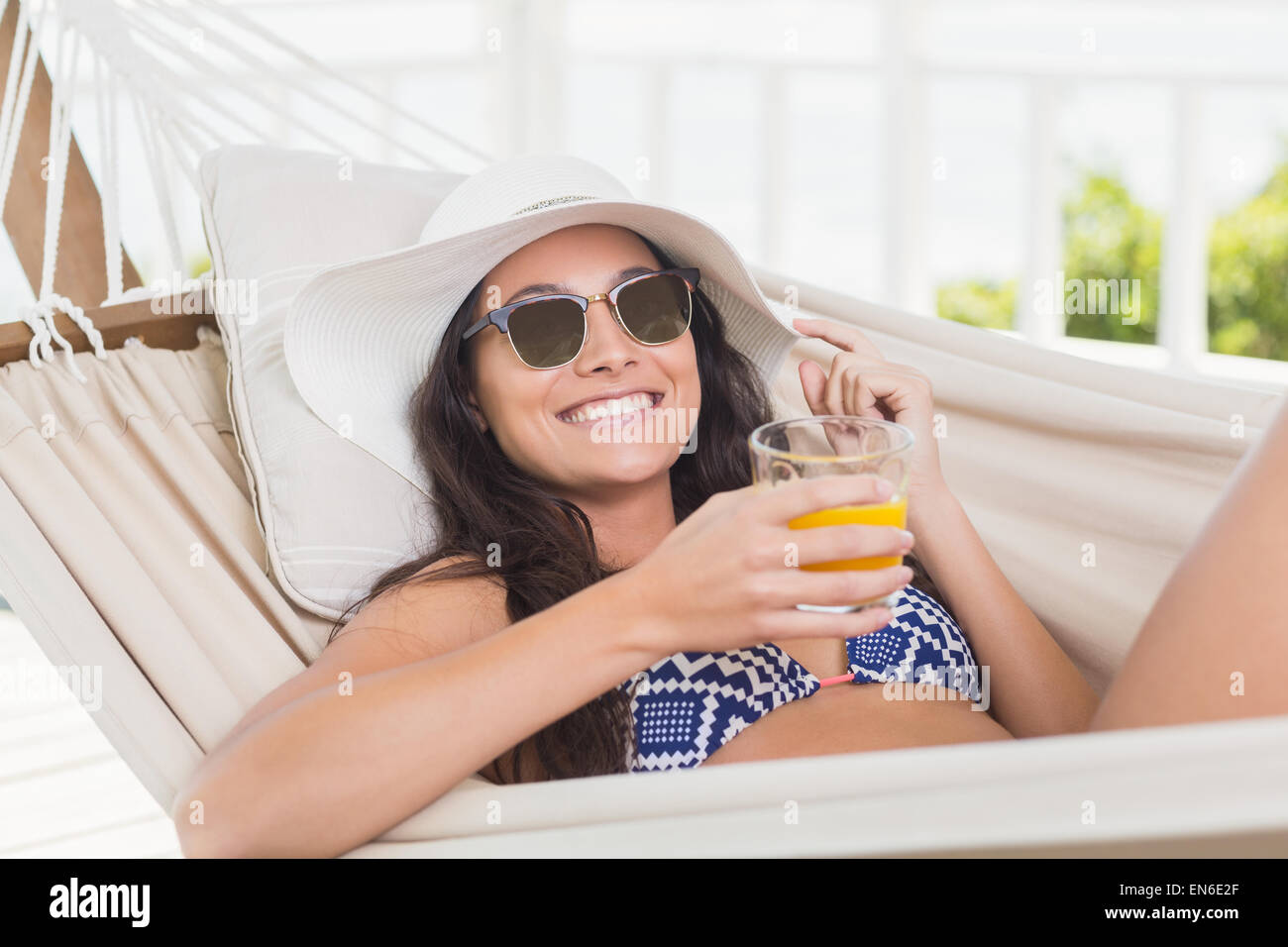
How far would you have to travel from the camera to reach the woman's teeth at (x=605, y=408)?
4.63 feet

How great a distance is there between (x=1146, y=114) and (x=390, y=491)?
13.8 ft

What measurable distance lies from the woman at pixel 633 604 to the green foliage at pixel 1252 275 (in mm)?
3732

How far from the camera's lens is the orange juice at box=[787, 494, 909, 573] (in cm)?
89

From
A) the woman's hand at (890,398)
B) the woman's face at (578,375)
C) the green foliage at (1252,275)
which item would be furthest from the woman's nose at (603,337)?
the green foliage at (1252,275)

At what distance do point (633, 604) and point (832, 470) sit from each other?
193 millimetres

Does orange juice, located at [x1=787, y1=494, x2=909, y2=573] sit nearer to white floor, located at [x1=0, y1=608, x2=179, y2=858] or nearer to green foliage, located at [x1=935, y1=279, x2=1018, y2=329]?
white floor, located at [x1=0, y1=608, x2=179, y2=858]

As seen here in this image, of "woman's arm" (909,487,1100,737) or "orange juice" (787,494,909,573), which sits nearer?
"orange juice" (787,494,909,573)

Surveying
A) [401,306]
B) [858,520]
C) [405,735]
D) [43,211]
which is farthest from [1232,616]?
[43,211]

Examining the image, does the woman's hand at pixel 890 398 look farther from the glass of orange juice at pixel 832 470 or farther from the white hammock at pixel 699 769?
the glass of orange juice at pixel 832 470

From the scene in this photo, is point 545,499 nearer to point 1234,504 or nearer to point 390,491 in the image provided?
point 390,491

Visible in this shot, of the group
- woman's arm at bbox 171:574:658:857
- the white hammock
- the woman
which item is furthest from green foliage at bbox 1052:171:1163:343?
woman's arm at bbox 171:574:658:857

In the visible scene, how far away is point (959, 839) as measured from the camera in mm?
818

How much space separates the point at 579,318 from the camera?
1397 mm

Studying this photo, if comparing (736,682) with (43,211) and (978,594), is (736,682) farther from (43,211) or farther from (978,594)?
(43,211)
